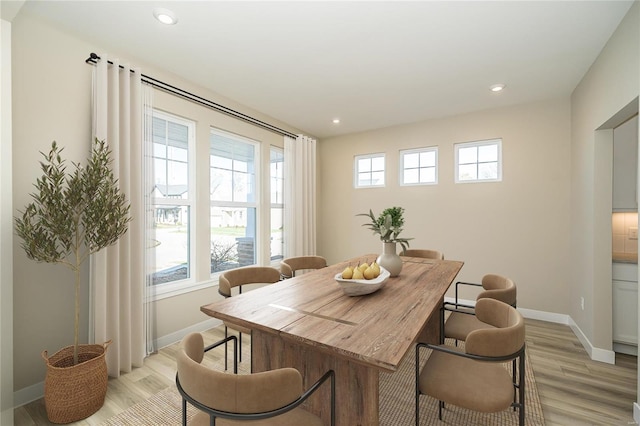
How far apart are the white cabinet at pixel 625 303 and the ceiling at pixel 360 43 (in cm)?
196

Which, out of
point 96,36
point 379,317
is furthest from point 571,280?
point 96,36

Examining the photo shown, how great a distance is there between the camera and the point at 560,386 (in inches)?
89.0

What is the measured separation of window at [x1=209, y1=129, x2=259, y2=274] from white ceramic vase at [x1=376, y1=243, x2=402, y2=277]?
87.1 inches

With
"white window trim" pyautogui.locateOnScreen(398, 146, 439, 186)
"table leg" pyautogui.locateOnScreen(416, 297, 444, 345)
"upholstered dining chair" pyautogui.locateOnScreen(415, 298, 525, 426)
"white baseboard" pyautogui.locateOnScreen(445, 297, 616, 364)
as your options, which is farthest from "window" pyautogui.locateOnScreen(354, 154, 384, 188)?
"upholstered dining chair" pyautogui.locateOnScreen(415, 298, 525, 426)

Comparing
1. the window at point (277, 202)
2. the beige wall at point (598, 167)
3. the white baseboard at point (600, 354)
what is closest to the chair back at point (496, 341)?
the beige wall at point (598, 167)

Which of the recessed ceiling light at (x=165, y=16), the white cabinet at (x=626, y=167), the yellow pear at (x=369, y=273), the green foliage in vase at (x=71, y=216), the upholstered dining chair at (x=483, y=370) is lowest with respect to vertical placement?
the upholstered dining chair at (x=483, y=370)

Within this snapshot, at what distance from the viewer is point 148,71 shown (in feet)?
9.07

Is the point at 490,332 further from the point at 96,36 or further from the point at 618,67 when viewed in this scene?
the point at 96,36

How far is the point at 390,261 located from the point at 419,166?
108 inches

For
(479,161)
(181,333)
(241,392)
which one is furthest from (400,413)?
(479,161)

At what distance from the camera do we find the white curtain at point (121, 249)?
228cm

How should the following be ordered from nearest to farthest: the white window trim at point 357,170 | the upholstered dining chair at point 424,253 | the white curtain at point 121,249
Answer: the white curtain at point 121,249, the upholstered dining chair at point 424,253, the white window trim at point 357,170

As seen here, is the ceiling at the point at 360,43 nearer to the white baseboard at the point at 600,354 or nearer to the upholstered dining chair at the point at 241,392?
the upholstered dining chair at the point at 241,392

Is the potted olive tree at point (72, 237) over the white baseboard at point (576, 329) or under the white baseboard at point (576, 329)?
over
